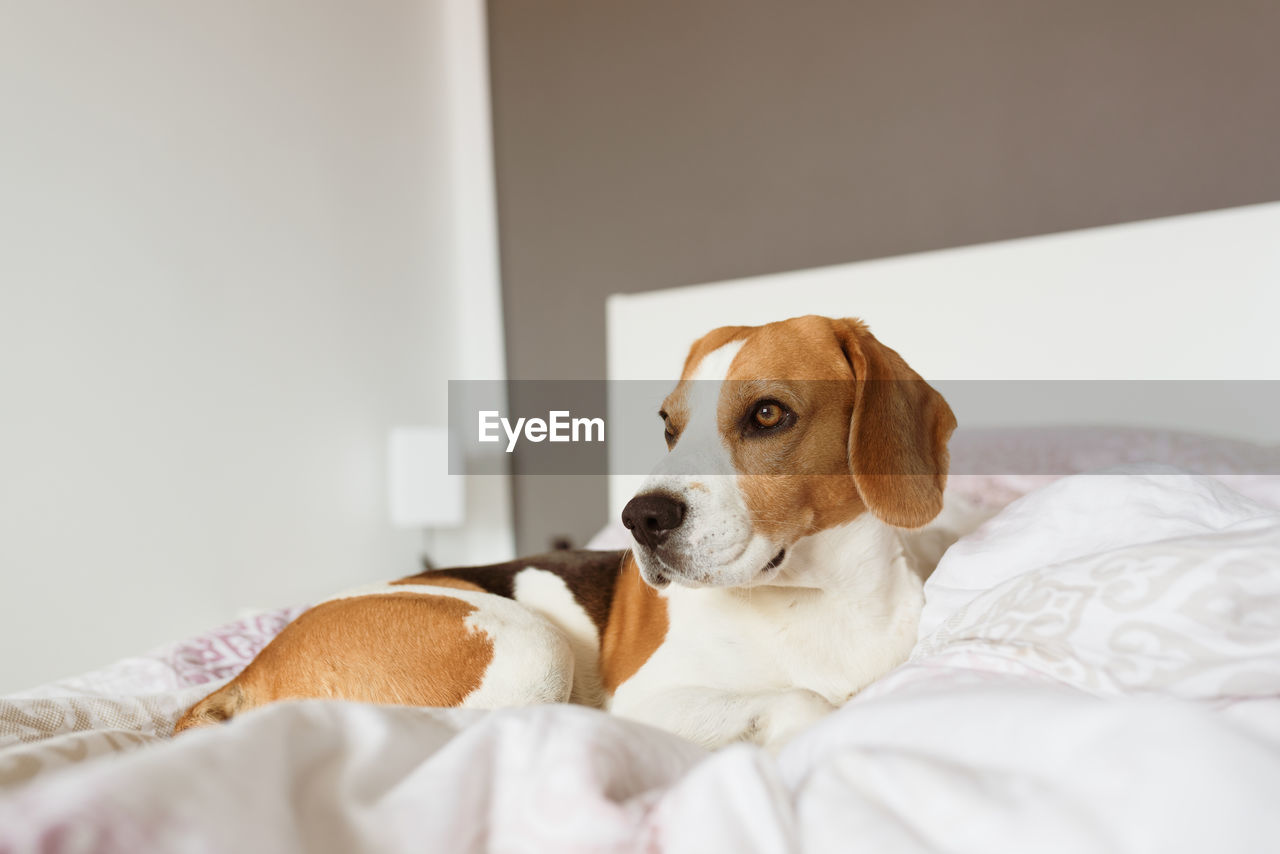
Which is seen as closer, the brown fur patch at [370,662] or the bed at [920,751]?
the bed at [920,751]

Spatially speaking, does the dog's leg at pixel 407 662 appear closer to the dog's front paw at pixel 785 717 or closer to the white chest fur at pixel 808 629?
the white chest fur at pixel 808 629

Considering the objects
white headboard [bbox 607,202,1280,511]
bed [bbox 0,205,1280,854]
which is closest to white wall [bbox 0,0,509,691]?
bed [bbox 0,205,1280,854]

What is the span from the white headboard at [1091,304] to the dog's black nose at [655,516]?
5.34ft

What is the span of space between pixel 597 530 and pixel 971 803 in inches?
132

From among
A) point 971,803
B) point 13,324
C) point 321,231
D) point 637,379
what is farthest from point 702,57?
point 971,803

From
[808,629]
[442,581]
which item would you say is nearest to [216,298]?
[442,581]

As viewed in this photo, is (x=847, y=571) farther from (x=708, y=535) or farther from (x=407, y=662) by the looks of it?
(x=407, y=662)

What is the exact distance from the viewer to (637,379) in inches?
129

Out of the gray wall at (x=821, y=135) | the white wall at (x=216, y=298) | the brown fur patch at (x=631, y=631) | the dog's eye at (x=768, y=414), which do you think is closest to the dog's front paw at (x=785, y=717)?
the brown fur patch at (x=631, y=631)

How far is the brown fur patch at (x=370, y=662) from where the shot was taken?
1239 millimetres

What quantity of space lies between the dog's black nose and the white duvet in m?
0.43

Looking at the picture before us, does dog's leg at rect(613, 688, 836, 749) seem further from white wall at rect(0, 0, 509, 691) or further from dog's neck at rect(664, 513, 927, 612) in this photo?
white wall at rect(0, 0, 509, 691)

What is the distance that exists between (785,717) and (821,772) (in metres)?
0.53

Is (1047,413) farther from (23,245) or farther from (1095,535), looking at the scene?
(23,245)
